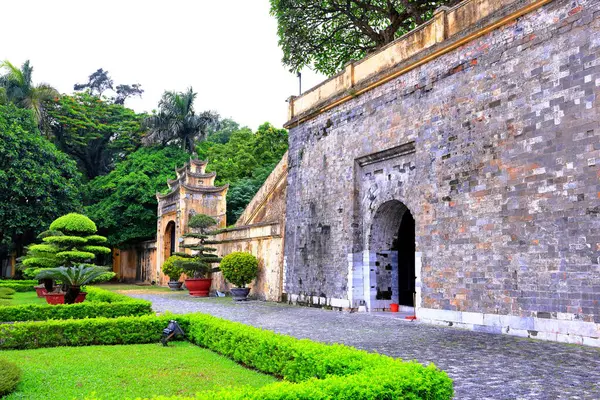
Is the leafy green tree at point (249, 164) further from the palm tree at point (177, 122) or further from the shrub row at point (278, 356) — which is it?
the shrub row at point (278, 356)

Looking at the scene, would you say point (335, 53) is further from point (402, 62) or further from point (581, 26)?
point (581, 26)

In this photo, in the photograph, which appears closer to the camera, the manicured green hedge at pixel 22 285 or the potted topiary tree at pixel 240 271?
the potted topiary tree at pixel 240 271

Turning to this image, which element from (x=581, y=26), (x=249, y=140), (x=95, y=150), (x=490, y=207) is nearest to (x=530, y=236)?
(x=490, y=207)

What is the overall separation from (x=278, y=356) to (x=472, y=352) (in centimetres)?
293

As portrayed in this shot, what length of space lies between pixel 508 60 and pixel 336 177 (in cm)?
610

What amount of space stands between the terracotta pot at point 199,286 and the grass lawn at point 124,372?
35.7ft

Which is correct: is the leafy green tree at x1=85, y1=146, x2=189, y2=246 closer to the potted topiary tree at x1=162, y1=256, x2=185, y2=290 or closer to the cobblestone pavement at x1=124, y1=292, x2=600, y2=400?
the potted topiary tree at x1=162, y1=256, x2=185, y2=290

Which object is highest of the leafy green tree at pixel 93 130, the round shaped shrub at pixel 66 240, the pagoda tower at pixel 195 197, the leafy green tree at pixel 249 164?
the leafy green tree at pixel 93 130

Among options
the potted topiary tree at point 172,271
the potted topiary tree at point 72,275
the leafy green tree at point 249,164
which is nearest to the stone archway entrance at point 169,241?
the leafy green tree at point 249,164

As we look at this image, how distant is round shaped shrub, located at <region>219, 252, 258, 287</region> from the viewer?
56.2 ft

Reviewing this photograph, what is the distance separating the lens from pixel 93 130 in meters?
34.6

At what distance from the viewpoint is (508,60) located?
964cm

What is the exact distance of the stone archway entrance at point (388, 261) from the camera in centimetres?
1338

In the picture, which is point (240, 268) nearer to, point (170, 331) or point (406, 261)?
point (406, 261)
